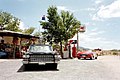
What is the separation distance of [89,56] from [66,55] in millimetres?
8980

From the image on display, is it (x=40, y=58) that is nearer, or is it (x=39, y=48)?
(x=40, y=58)

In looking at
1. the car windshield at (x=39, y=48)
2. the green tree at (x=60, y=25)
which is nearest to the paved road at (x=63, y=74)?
the car windshield at (x=39, y=48)

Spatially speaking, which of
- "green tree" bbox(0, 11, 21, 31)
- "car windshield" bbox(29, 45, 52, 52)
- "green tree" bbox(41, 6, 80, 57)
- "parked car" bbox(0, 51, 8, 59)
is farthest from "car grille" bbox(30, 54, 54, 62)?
"green tree" bbox(0, 11, 21, 31)

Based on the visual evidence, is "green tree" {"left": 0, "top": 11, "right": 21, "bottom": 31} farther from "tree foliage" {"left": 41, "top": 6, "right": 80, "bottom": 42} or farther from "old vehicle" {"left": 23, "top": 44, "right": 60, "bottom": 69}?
"old vehicle" {"left": 23, "top": 44, "right": 60, "bottom": 69}

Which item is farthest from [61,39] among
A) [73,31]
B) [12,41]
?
[12,41]

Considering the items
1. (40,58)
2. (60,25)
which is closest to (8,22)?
(60,25)

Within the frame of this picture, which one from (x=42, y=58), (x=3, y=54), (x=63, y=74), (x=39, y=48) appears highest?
(x=39, y=48)

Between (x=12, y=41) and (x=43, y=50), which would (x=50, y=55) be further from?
(x=12, y=41)

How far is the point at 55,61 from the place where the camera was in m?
16.0

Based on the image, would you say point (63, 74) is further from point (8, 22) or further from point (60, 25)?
point (8, 22)

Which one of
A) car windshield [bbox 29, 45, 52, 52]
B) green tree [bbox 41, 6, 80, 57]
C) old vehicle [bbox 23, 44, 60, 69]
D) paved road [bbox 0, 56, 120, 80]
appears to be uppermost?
green tree [bbox 41, 6, 80, 57]

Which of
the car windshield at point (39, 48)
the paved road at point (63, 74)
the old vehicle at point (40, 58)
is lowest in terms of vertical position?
the paved road at point (63, 74)

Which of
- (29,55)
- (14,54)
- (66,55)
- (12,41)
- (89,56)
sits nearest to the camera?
(29,55)

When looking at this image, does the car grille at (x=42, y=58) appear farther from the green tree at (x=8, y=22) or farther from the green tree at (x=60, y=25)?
the green tree at (x=8, y=22)
